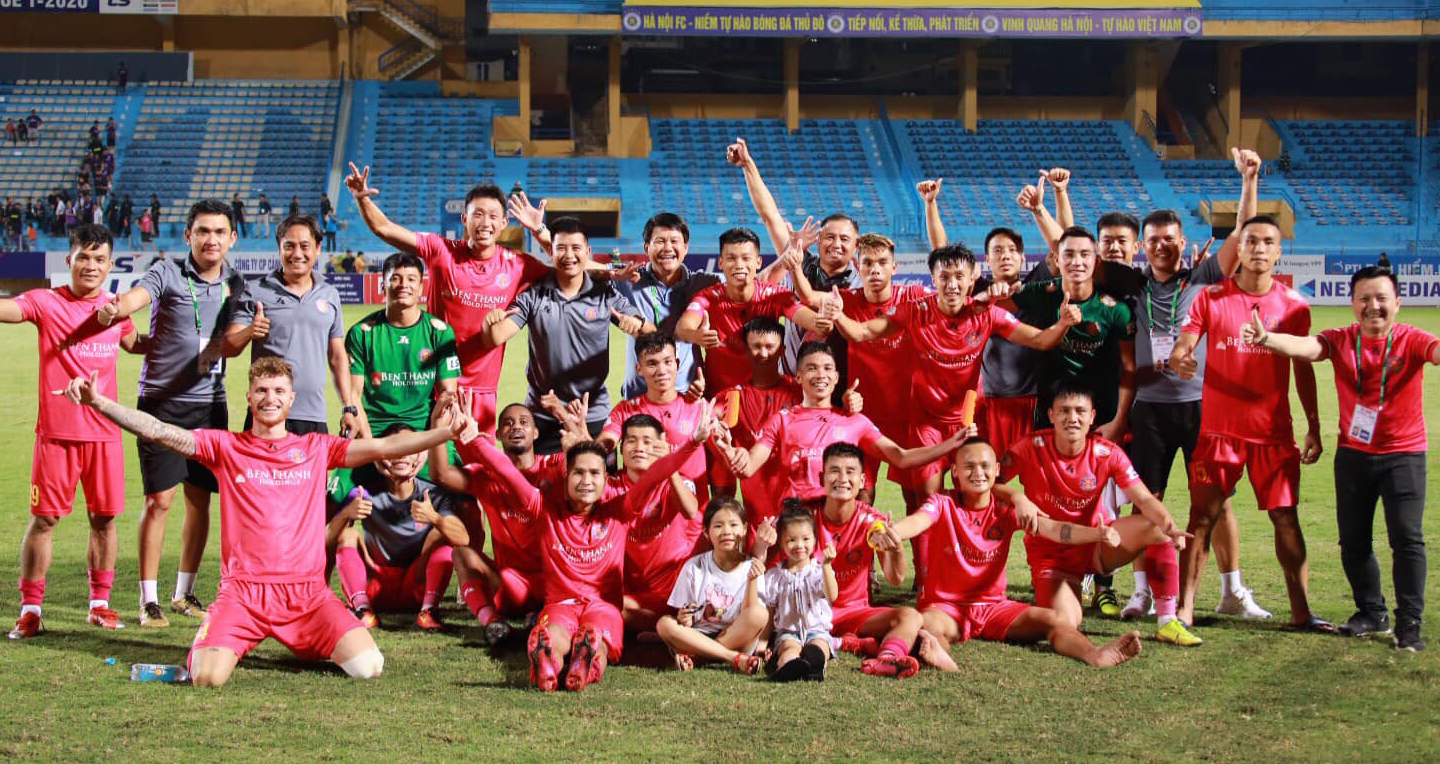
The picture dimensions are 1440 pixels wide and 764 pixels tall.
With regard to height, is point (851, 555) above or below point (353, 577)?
above

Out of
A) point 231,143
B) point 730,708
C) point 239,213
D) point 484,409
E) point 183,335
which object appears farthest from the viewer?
point 231,143

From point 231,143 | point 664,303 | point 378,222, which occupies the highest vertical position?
point 231,143

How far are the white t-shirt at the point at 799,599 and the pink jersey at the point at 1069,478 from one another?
1.36 metres

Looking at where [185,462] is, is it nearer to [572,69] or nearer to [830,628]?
[830,628]

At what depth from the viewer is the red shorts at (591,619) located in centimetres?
655

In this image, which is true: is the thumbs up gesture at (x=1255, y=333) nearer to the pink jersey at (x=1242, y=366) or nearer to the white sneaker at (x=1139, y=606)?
the pink jersey at (x=1242, y=366)

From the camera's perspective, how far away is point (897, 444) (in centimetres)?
808

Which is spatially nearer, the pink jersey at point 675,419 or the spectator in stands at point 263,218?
the pink jersey at point 675,419

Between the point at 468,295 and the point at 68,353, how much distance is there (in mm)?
2258

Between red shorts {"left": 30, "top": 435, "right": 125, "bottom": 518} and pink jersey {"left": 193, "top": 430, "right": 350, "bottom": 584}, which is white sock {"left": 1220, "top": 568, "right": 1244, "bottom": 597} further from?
red shorts {"left": 30, "top": 435, "right": 125, "bottom": 518}

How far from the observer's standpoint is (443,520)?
23.9ft

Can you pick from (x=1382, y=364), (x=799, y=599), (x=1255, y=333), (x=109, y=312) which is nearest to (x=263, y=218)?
(x=109, y=312)

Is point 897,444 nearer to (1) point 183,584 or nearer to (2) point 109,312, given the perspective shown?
(1) point 183,584

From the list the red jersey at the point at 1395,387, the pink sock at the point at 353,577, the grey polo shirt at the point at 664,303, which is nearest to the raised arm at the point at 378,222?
the grey polo shirt at the point at 664,303
